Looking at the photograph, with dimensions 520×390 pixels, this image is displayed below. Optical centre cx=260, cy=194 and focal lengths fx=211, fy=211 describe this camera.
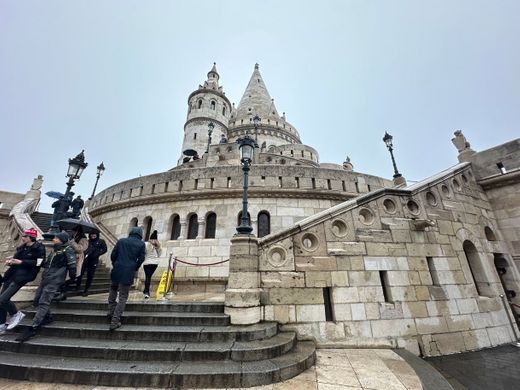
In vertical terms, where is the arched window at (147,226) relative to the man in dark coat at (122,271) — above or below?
above

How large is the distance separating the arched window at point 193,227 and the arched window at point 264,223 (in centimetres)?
291

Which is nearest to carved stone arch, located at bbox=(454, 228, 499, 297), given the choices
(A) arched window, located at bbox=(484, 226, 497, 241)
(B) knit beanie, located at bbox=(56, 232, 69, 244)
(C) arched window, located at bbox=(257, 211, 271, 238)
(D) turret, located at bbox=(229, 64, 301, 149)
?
(A) arched window, located at bbox=(484, 226, 497, 241)

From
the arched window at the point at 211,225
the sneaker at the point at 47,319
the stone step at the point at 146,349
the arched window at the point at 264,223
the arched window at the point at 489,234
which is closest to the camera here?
the stone step at the point at 146,349

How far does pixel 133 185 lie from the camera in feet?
37.7

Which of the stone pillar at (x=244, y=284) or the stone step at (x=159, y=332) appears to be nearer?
the stone step at (x=159, y=332)

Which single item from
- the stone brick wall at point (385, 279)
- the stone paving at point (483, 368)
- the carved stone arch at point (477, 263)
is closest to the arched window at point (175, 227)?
the stone brick wall at point (385, 279)

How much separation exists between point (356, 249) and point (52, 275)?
678cm

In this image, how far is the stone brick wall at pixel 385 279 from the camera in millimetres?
4855

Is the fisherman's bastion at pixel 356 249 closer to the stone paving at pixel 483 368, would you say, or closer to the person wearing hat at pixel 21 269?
the stone paving at pixel 483 368

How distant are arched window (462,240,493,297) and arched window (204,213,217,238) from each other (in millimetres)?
9115

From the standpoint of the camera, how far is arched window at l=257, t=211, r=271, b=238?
31.2 feet

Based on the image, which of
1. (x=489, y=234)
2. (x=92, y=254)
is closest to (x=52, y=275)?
(x=92, y=254)

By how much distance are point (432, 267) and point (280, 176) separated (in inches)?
260

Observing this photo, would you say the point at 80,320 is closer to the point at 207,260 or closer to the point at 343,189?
the point at 207,260
